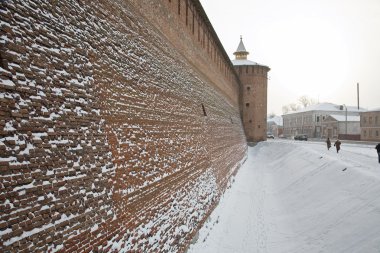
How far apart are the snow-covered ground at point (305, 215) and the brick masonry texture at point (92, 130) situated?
5.10ft

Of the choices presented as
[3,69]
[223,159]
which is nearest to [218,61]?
[223,159]

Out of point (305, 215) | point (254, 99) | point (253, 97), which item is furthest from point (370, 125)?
point (305, 215)

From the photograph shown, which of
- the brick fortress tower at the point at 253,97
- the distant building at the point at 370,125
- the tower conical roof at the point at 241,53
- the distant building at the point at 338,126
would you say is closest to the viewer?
the brick fortress tower at the point at 253,97

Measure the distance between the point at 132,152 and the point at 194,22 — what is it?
6.11 metres

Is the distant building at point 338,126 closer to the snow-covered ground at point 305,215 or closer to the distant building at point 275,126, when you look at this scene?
the distant building at point 275,126

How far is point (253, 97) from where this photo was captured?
32.4m

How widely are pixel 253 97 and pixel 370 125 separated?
50.0 ft

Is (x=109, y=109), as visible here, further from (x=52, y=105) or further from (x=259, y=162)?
(x=259, y=162)

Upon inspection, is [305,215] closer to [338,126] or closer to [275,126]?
[338,126]

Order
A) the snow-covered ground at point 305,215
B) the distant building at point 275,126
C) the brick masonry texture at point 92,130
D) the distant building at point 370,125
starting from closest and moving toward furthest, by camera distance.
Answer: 1. the brick masonry texture at point 92,130
2. the snow-covered ground at point 305,215
3. the distant building at point 370,125
4. the distant building at point 275,126

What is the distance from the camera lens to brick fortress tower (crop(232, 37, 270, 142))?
105 feet

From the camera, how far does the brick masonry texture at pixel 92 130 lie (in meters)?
2.60

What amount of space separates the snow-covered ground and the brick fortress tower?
18628 mm

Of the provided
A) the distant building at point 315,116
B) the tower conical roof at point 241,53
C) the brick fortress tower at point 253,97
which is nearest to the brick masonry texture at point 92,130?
the brick fortress tower at point 253,97
